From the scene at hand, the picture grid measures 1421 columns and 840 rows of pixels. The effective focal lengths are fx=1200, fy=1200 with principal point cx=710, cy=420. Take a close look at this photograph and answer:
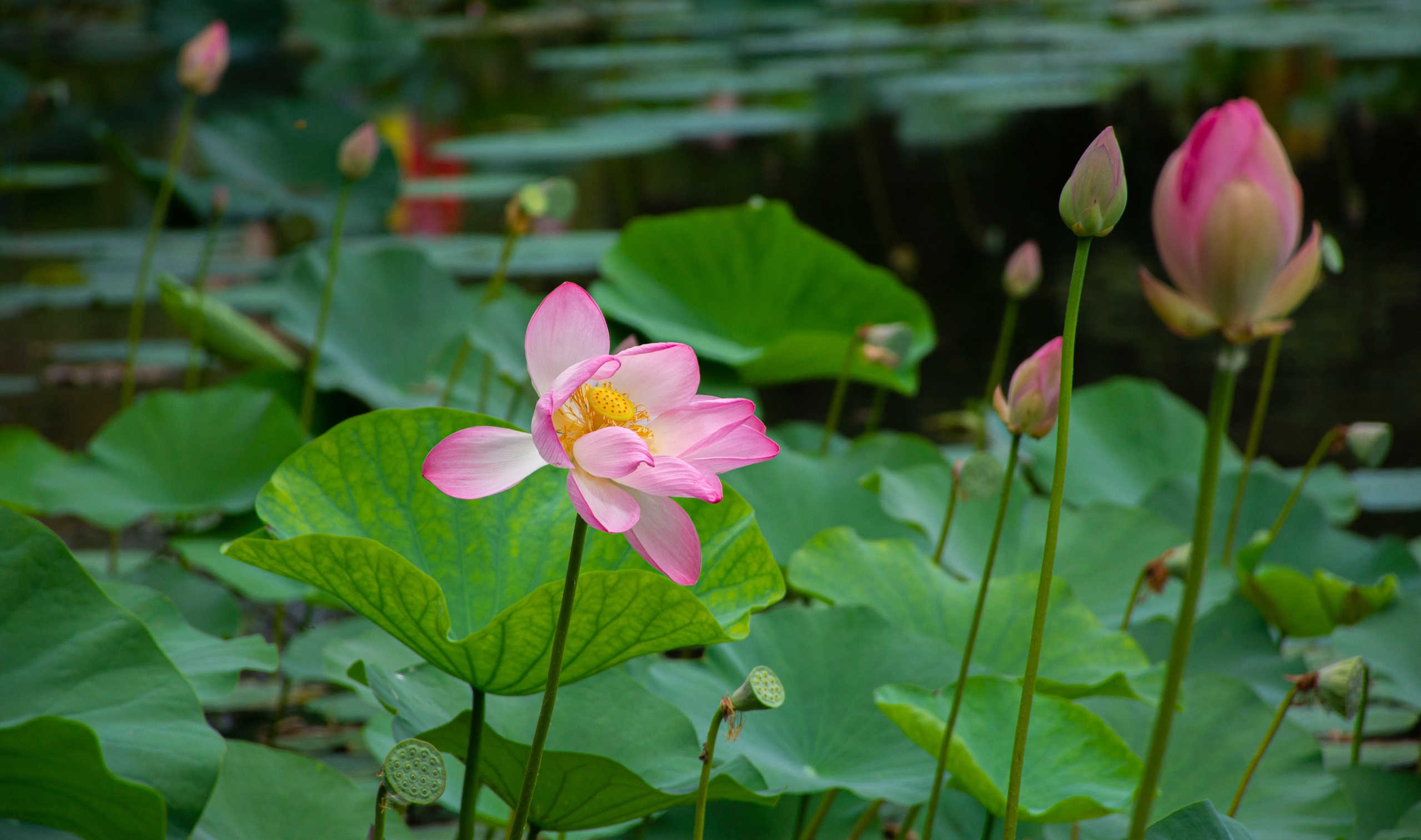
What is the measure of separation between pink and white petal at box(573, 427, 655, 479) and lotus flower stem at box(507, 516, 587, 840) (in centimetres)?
2

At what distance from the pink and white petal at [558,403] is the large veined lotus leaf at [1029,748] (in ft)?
1.04

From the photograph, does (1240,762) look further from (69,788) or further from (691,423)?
(69,788)

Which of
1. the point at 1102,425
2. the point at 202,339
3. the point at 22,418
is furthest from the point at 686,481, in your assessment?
the point at 22,418

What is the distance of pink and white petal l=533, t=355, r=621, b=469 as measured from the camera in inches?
19.0

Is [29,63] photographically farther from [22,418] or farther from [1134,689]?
[1134,689]

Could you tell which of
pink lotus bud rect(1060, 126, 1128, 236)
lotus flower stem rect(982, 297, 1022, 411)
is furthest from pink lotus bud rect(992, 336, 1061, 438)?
lotus flower stem rect(982, 297, 1022, 411)

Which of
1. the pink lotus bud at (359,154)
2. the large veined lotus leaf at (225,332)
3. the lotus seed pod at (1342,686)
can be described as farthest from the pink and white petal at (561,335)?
the large veined lotus leaf at (225,332)

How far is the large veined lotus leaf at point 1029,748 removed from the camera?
709mm

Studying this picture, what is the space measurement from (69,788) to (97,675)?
0.07m

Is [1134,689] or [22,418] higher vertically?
[1134,689]

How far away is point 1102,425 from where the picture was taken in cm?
150

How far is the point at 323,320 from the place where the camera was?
1.37 metres

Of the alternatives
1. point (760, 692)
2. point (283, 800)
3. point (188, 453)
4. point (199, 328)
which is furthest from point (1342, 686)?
point (199, 328)

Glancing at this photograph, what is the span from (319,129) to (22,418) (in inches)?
38.9
